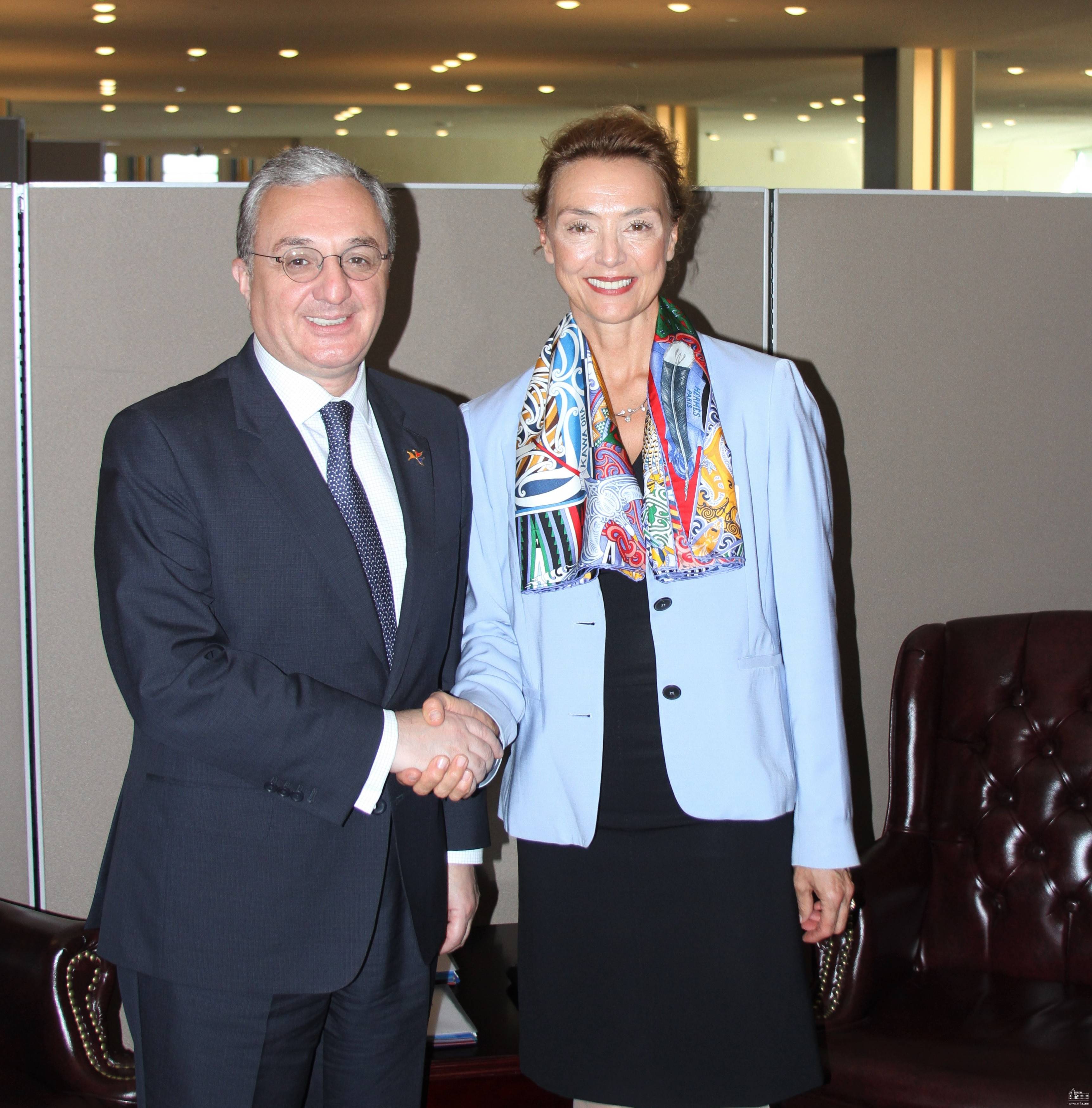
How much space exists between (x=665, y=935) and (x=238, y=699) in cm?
76

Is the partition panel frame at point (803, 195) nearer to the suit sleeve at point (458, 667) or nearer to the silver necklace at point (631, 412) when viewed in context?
the silver necklace at point (631, 412)

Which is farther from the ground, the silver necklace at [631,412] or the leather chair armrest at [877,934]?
the silver necklace at [631,412]

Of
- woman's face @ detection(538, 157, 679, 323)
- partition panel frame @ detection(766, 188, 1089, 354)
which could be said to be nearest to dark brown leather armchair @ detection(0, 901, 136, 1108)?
woman's face @ detection(538, 157, 679, 323)

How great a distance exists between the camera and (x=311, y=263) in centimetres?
165

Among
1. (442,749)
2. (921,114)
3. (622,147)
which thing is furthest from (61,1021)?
(921,114)

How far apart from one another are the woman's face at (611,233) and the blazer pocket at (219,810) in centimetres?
90

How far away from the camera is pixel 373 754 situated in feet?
4.94

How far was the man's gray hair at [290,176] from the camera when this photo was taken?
165 cm

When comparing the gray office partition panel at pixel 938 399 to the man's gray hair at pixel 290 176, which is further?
the gray office partition panel at pixel 938 399

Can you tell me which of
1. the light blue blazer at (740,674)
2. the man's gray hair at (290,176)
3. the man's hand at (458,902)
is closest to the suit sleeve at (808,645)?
the light blue blazer at (740,674)

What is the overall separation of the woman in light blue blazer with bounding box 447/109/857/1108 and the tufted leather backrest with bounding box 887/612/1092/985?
86 cm

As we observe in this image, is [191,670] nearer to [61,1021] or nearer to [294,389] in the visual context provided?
[294,389]

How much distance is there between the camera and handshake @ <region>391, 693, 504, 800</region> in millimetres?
1551

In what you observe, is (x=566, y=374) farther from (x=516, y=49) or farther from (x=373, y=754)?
(x=516, y=49)
